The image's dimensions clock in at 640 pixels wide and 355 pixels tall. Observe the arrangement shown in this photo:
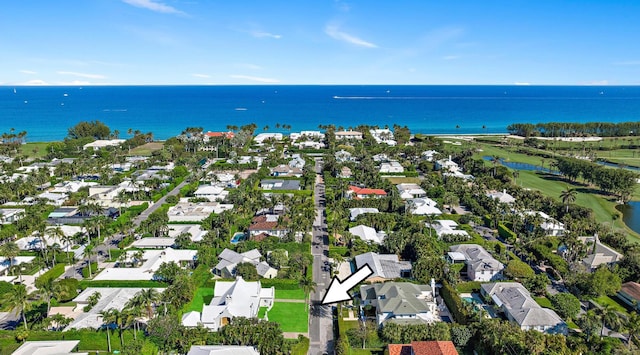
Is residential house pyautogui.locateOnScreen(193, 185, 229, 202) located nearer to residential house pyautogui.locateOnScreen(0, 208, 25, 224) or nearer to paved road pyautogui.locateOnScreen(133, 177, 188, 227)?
paved road pyautogui.locateOnScreen(133, 177, 188, 227)

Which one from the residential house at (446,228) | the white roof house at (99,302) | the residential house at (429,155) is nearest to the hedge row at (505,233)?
the residential house at (446,228)

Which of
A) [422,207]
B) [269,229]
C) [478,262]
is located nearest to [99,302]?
[269,229]

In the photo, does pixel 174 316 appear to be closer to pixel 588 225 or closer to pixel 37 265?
pixel 37 265

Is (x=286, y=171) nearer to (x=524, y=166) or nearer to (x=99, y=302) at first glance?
(x=99, y=302)

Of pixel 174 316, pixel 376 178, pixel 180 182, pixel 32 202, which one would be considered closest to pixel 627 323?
pixel 174 316

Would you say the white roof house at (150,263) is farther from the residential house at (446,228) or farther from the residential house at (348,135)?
the residential house at (348,135)

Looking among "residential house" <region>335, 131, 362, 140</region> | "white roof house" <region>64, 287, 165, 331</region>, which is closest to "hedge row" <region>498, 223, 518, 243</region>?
"white roof house" <region>64, 287, 165, 331</region>
